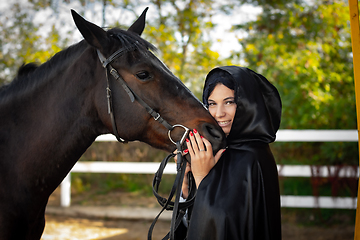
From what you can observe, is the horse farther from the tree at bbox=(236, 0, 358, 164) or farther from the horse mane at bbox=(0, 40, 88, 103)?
the tree at bbox=(236, 0, 358, 164)

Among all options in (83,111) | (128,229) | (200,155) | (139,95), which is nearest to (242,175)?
(200,155)

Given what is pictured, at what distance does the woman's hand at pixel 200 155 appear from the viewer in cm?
153

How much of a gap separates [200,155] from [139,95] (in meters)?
0.55

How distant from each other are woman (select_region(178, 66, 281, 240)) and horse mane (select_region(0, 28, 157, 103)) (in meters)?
0.67

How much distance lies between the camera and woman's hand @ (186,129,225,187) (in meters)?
1.53

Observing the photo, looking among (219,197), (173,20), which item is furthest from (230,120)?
(173,20)

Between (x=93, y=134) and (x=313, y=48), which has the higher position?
(x=313, y=48)

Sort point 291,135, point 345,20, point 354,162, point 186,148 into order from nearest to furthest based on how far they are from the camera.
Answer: point 186,148 → point 291,135 → point 354,162 → point 345,20

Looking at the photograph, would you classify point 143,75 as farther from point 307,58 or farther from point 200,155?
point 307,58

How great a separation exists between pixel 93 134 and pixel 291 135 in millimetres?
3623

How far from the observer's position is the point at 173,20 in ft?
21.8

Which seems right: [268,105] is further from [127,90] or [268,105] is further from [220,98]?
[127,90]

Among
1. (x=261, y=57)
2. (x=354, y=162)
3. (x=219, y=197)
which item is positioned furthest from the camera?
(x=261, y=57)

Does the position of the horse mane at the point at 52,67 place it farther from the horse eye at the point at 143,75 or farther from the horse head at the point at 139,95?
the horse eye at the point at 143,75
